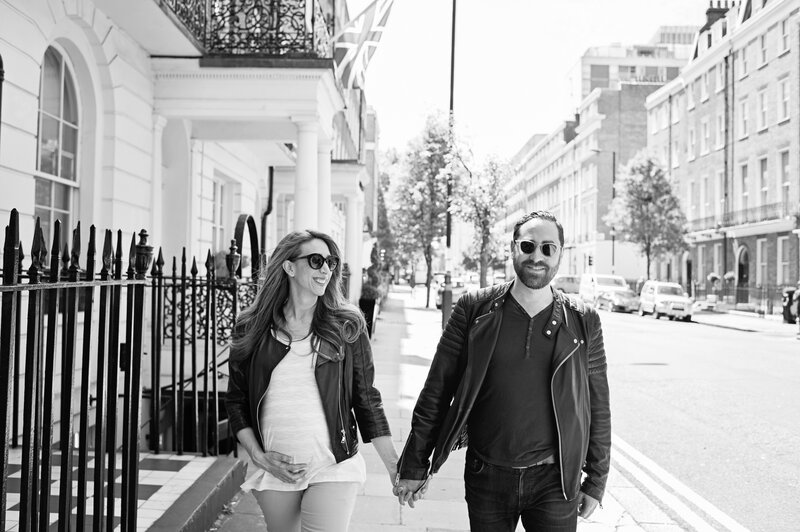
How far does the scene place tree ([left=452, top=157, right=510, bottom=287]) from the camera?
27609mm

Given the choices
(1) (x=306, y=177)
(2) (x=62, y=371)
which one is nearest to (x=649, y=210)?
(1) (x=306, y=177)

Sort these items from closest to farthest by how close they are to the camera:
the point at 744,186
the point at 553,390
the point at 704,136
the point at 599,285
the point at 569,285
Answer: the point at 553,390 → the point at 744,186 → the point at 599,285 → the point at 704,136 → the point at 569,285

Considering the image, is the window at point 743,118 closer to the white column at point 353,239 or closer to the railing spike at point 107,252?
the white column at point 353,239

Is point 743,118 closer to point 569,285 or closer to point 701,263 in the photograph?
point 701,263

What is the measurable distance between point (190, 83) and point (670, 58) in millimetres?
81261

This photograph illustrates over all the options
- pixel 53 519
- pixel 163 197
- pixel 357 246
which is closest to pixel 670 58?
pixel 357 246

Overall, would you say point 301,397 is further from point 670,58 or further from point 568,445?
point 670,58

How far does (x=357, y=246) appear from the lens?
21234 millimetres

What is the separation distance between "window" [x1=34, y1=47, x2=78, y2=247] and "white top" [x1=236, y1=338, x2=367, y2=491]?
5.43 meters

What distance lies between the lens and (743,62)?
40000 millimetres

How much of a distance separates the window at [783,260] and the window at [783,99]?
5.86 metres

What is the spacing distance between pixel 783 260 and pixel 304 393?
3801 cm

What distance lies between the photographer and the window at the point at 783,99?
3528 cm

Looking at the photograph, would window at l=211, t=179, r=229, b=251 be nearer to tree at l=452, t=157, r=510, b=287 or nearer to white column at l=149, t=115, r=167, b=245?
white column at l=149, t=115, r=167, b=245
